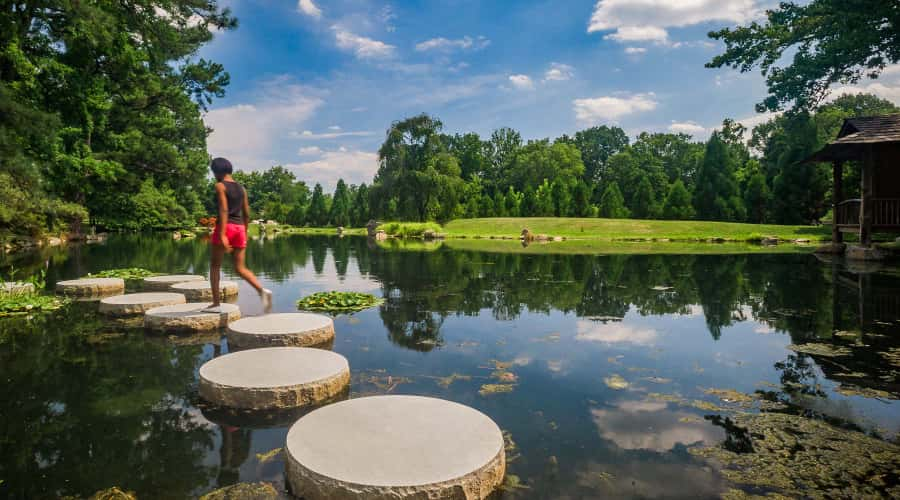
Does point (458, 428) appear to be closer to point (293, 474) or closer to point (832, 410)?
point (293, 474)

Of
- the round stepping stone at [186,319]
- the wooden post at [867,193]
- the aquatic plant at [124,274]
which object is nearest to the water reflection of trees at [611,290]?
the wooden post at [867,193]

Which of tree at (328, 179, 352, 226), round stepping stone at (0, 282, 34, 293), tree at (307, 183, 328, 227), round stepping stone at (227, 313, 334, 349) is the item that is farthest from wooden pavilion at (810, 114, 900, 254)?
tree at (307, 183, 328, 227)

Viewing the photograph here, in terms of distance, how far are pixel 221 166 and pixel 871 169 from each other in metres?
20.6

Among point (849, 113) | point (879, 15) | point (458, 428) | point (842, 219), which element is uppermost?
point (849, 113)

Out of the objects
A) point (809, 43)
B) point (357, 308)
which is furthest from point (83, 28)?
point (809, 43)

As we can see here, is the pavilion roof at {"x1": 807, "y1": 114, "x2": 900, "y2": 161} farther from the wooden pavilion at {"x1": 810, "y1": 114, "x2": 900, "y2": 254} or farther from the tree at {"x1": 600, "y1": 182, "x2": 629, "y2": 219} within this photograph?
the tree at {"x1": 600, "y1": 182, "x2": 629, "y2": 219}

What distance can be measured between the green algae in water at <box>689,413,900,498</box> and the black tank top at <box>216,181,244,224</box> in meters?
5.96

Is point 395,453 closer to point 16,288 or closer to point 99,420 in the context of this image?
point 99,420

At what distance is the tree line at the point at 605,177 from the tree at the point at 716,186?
3.7 inches

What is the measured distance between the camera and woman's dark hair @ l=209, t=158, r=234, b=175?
21.1ft

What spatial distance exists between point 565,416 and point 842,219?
23.1 m

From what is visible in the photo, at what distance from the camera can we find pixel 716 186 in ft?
146

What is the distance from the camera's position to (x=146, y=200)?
1382 inches

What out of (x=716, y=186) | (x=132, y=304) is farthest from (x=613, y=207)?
(x=132, y=304)
